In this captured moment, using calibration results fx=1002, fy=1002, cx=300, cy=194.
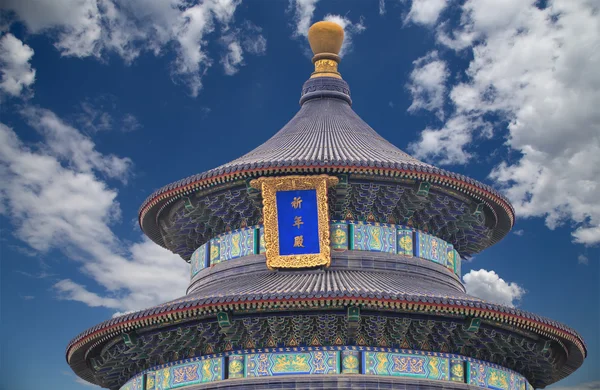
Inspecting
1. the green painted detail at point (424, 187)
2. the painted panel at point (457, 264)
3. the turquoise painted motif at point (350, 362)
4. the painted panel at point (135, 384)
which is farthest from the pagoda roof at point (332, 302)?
the painted panel at point (457, 264)

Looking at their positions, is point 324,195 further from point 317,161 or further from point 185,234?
point 185,234

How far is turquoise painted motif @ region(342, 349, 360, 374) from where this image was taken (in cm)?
2378

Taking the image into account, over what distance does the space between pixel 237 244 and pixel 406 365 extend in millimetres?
6273

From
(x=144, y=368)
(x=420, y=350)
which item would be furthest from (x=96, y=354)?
(x=420, y=350)

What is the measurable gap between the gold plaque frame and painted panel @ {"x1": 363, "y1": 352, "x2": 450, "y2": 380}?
324 centimetres

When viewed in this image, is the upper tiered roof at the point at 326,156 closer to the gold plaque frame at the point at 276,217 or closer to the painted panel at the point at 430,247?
the gold plaque frame at the point at 276,217

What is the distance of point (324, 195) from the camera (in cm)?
2645

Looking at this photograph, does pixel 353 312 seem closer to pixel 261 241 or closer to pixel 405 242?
pixel 405 242

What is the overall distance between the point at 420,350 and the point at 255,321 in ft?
13.5

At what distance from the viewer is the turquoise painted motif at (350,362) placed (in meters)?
23.8

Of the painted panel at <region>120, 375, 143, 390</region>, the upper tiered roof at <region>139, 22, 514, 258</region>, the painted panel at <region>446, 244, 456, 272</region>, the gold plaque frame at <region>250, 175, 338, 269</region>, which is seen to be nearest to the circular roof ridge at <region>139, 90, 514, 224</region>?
the upper tiered roof at <region>139, 22, 514, 258</region>

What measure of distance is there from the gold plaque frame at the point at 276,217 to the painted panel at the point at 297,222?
0.10 m

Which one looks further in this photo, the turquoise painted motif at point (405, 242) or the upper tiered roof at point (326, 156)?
the turquoise painted motif at point (405, 242)

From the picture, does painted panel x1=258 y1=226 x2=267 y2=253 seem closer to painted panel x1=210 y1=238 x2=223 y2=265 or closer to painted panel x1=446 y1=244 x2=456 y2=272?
painted panel x1=210 y1=238 x2=223 y2=265
